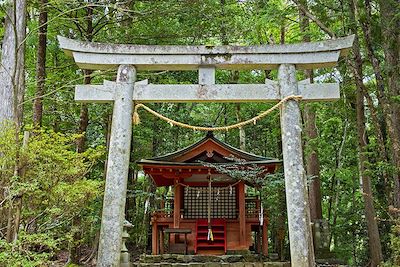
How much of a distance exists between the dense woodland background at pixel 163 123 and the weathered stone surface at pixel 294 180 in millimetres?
1575

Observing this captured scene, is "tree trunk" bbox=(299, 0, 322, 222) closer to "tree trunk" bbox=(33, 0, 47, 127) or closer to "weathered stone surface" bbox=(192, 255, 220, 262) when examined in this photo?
"weathered stone surface" bbox=(192, 255, 220, 262)

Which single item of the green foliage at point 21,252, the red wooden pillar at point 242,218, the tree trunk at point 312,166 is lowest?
the green foliage at point 21,252

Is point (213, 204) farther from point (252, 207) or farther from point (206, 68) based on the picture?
point (206, 68)

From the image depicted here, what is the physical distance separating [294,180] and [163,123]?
10193 mm

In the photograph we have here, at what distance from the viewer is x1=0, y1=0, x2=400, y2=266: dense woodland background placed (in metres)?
5.39

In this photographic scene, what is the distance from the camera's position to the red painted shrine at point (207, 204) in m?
11.8

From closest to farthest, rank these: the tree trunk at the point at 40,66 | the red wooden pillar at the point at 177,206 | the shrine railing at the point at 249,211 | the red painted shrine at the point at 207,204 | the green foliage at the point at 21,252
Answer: the green foliage at the point at 21,252
the tree trunk at the point at 40,66
the red painted shrine at the point at 207,204
the red wooden pillar at the point at 177,206
the shrine railing at the point at 249,211

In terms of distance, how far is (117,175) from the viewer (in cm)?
591

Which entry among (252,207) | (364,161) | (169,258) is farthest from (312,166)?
(169,258)

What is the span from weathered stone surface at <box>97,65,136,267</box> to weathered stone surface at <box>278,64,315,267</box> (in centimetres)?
240

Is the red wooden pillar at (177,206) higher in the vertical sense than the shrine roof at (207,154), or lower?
lower

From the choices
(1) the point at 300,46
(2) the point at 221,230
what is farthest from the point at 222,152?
(1) the point at 300,46

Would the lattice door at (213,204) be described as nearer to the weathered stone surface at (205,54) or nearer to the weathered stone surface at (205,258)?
the weathered stone surface at (205,258)

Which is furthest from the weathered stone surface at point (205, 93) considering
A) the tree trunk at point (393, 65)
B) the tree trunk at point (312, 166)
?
the tree trunk at point (312, 166)
